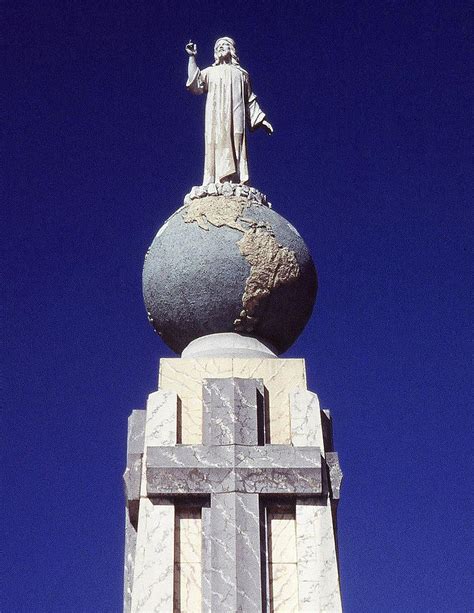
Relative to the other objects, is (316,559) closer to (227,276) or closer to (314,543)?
(314,543)

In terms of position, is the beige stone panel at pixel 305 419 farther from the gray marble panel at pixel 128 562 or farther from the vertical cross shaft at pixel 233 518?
the gray marble panel at pixel 128 562

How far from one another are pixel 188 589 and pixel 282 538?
1.29 meters

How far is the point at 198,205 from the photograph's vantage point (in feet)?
47.4

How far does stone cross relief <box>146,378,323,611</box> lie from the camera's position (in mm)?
12242

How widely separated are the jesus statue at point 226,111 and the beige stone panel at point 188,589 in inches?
223

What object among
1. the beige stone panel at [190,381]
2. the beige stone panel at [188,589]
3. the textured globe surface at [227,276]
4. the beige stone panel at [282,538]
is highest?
the textured globe surface at [227,276]

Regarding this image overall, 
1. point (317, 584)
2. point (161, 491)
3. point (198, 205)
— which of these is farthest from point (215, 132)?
point (317, 584)

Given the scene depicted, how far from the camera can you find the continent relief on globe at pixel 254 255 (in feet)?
45.2

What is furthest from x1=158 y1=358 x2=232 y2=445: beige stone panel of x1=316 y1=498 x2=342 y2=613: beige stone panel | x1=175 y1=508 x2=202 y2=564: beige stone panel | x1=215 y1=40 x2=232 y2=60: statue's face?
x1=215 y1=40 x2=232 y2=60: statue's face

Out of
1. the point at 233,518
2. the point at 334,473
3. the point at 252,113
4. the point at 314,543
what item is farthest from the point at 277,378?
the point at 252,113

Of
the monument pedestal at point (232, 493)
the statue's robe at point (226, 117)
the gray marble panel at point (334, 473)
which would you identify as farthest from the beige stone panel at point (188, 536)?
the statue's robe at point (226, 117)

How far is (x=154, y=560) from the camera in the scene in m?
12.3

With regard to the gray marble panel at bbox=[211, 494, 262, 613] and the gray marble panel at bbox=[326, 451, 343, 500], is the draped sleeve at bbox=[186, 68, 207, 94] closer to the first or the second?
the gray marble panel at bbox=[326, 451, 343, 500]

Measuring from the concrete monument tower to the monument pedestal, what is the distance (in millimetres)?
15
